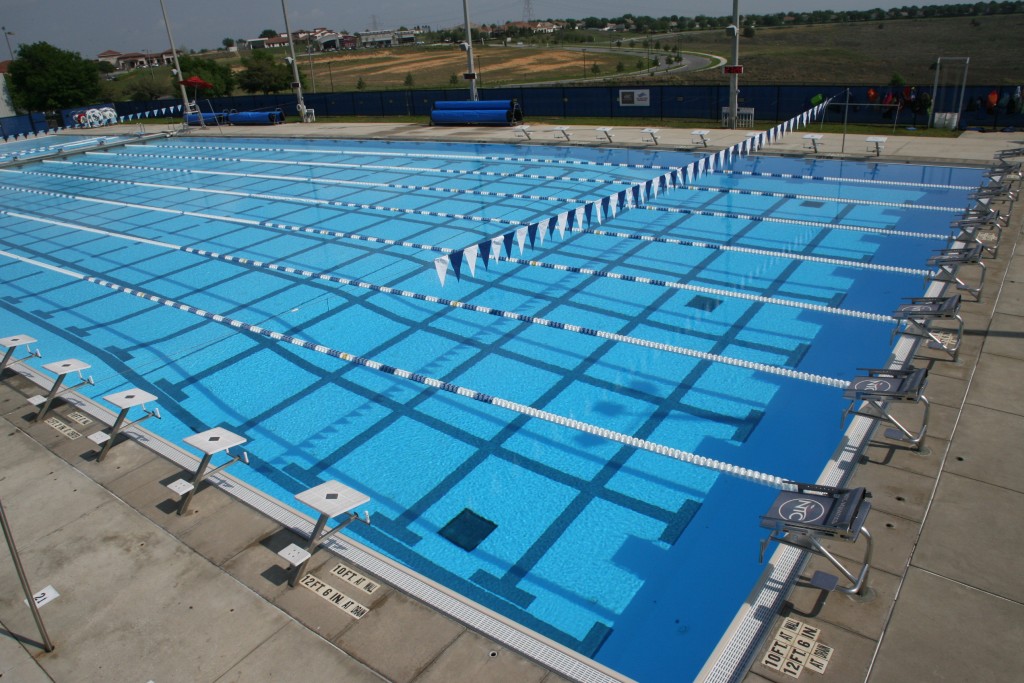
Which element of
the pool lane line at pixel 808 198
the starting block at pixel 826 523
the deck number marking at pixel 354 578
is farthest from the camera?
the pool lane line at pixel 808 198

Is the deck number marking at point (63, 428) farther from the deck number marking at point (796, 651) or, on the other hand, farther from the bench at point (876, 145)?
the bench at point (876, 145)

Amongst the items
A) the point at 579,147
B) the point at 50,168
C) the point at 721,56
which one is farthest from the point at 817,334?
the point at 721,56

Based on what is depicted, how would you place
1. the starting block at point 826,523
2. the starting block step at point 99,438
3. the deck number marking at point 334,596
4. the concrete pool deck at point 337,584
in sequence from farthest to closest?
1. the starting block step at point 99,438
2. the deck number marking at point 334,596
3. the starting block at point 826,523
4. the concrete pool deck at point 337,584

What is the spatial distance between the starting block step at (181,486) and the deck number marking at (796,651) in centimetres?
425

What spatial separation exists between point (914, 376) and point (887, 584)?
210cm

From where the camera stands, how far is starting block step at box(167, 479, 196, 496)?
5262 millimetres

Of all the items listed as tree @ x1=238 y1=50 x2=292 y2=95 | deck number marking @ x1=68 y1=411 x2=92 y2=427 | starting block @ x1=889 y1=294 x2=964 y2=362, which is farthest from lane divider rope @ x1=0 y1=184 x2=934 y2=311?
tree @ x1=238 y1=50 x2=292 y2=95

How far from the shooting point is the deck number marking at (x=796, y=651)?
3523 mm

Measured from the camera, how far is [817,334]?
8.42 metres

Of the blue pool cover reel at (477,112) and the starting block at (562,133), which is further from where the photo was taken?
the blue pool cover reel at (477,112)

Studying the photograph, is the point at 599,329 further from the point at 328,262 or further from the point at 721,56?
the point at 721,56

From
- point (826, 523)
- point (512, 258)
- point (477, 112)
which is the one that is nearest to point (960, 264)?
point (826, 523)

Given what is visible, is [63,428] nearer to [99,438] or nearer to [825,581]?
[99,438]

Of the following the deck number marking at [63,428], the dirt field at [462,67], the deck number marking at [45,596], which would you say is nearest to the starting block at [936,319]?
the deck number marking at [45,596]
